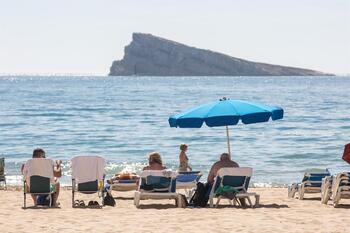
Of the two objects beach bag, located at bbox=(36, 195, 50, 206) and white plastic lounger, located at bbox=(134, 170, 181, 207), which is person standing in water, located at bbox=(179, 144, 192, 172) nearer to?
white plastic lounger, located at bbox=(134, 170, 181, 207)

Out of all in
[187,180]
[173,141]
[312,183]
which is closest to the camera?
[187,180]

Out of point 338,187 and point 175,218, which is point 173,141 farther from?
point 175,218

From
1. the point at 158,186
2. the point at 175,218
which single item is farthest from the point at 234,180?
the point at 175,218

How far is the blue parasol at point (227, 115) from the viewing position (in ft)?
42.1

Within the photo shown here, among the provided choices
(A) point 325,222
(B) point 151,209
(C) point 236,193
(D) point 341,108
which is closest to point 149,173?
(B) point 151,209

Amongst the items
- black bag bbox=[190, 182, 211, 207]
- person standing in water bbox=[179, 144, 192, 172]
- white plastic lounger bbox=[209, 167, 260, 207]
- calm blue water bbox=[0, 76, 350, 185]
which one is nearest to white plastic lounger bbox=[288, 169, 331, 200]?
white plastic lounger bbox=[209, 167, 260, 207]

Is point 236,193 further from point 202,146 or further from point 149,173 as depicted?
point 202,146

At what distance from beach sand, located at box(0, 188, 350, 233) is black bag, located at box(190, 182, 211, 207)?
31 cm

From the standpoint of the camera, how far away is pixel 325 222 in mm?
10812

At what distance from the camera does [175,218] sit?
444 inches

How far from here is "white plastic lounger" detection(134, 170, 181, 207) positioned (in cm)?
1266

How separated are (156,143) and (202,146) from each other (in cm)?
237

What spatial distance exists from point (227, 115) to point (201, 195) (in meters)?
1.23

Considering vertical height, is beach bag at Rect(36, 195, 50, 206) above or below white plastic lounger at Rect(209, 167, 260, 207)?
below
